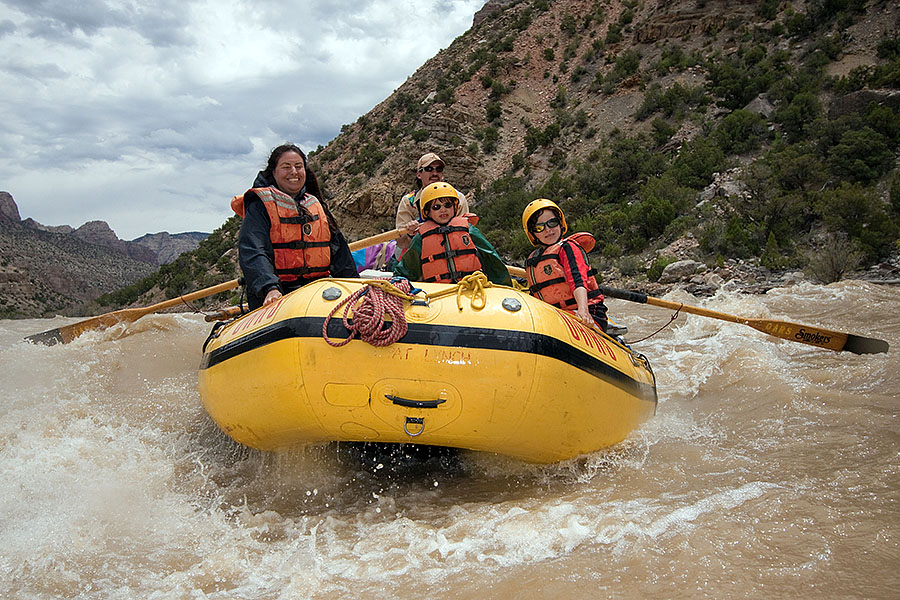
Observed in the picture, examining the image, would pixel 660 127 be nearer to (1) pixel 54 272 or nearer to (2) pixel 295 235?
(2) pixel 295 235

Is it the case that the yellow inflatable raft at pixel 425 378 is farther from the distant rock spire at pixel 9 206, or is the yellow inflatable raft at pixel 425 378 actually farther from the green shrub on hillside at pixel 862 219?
the distant rock spire at pixel 9 206

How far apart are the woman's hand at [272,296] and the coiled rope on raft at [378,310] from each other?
1.92 feet

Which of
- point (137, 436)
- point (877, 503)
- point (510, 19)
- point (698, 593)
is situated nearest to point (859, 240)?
point (877, 503)

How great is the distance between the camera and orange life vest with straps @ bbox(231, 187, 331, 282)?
11.2ft

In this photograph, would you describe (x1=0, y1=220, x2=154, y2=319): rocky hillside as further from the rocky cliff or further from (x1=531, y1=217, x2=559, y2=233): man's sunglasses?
(x1=531, y1=217, x2=559, y2=233): man's sunglasses

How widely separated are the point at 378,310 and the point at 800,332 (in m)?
4.17

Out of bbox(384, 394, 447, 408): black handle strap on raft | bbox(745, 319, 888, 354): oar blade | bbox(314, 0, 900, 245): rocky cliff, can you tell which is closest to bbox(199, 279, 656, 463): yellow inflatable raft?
bbox(384, 394, 447, 408): black handle strap on raft

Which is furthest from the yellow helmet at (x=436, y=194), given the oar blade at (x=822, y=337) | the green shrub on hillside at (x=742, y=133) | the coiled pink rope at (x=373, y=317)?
the green shrub on hillside at (x=742, y=133)

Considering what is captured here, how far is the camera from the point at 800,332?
4.82 metres

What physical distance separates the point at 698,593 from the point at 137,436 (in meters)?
3.51

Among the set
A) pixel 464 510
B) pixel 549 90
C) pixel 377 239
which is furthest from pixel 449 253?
pixel 549 90

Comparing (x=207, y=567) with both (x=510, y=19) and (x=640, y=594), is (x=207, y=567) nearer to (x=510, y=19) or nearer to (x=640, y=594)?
(x=640, y=594)

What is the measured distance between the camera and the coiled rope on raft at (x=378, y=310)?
7.97 ft

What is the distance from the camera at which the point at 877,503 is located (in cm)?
236
